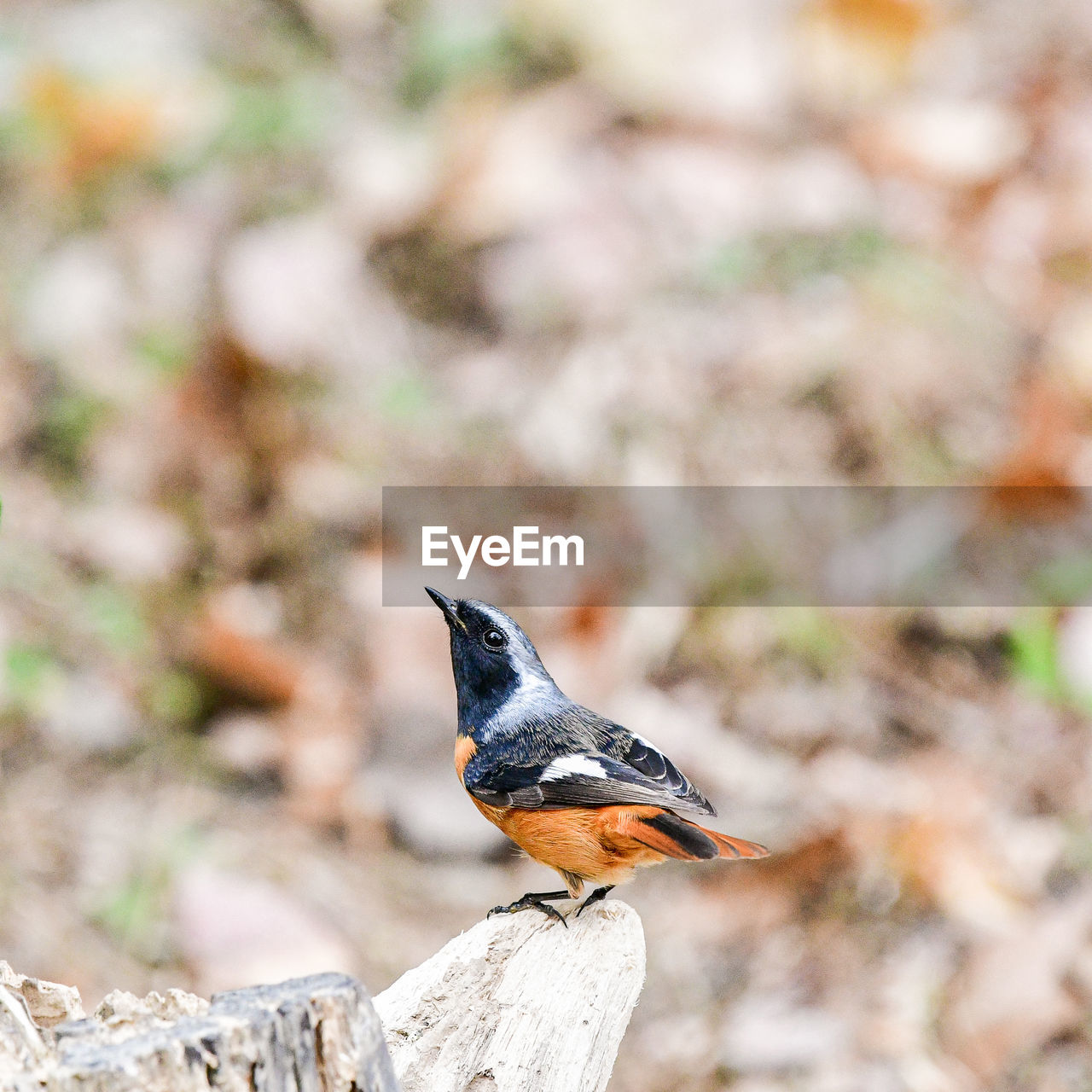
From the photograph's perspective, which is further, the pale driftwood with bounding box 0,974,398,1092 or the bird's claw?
the bird's claw

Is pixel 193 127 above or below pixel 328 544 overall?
above

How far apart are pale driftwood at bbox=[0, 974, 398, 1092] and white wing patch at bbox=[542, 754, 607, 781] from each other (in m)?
0.82

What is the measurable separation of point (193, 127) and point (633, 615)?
358cm

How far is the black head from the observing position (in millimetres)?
2609

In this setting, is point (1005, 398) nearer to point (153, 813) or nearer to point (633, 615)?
point (633, 615)

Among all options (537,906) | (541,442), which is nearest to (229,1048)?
(537,906)

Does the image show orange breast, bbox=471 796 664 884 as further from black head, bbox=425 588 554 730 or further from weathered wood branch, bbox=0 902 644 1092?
black head, bbox=425 588 554 730

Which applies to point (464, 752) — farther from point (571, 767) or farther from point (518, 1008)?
point (518, 1008)

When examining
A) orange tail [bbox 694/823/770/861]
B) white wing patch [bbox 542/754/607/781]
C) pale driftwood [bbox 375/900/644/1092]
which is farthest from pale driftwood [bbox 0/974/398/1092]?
white wing patch [bbox 542/754/607/781]

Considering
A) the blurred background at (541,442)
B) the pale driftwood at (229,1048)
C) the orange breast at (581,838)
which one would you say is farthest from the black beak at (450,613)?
the blurred background at (541,442)

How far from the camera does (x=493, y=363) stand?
17.7 feet

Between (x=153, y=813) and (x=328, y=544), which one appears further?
(x=328, y=544)

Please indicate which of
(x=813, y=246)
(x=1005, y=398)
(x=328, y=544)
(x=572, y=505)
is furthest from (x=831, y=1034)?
(x=813, y=246)

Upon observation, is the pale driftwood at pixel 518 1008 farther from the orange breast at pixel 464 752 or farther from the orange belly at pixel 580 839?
the orange breast at pixel 464 752
